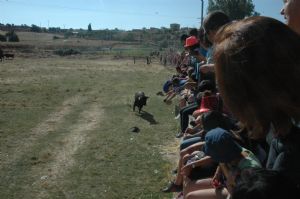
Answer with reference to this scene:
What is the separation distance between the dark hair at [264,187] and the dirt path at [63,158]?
217 inches

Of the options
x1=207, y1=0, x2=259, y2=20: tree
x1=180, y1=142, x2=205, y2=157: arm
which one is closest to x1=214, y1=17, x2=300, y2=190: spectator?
x1=180, y1=142, x2=205, y2=157: arm

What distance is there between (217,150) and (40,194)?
4.24m

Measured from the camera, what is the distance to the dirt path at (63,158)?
766 cm

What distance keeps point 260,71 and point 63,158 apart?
24.9ft

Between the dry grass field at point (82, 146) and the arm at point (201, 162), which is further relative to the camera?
the dry grass field at point (82, 146)

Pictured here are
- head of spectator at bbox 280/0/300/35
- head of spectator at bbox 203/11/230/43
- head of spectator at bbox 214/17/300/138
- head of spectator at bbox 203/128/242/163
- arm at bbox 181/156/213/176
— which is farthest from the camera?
head of spectator at bbox 203/11/230/43

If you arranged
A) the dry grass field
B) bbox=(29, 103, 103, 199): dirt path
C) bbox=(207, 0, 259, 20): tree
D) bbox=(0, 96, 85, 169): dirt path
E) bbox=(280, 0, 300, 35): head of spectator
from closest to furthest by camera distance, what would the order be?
bbox=(280, 0, 300, 35): head of spectator → the dry grass field → bbox=(29, 103, 103, 199): dirt path → bbox=(0, 96, 85, 169): dirt path → bbox=(207, 0, 259, 20): tree

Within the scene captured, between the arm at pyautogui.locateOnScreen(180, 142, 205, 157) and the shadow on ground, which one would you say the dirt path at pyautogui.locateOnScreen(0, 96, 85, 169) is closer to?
the shadow on ground

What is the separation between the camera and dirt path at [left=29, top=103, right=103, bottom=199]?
7.66 m

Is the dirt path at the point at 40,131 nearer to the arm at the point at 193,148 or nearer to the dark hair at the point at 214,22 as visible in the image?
the arm at the point at 193,148

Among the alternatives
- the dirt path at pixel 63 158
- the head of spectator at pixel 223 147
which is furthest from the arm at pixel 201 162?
the dirt path at pixel 63 158

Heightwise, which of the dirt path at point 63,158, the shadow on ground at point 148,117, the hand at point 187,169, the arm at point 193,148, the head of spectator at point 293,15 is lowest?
the dirt path at point 63,158

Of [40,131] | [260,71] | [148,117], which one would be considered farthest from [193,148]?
[148,117]

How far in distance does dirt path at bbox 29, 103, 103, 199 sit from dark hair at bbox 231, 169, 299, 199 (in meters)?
5.52
